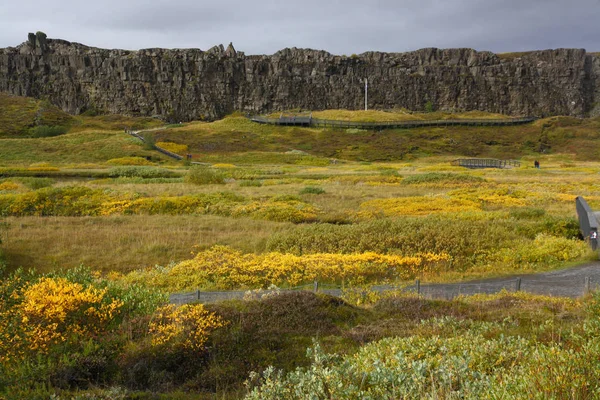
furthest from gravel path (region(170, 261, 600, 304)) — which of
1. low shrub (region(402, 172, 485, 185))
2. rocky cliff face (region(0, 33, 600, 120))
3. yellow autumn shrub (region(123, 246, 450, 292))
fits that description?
rocky cliff face (region(0, 33, 600, 120))

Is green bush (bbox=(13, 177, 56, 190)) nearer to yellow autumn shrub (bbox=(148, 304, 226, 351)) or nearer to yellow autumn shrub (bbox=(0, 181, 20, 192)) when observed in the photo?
yellow autumn shrub (bbox=(0, 181, 20, 192))

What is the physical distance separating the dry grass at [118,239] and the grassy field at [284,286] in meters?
0.11

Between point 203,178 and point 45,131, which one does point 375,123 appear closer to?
point 45,131

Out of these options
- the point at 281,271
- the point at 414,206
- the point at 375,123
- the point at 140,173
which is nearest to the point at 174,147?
the point at 140,173

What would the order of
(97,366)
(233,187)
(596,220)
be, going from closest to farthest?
(97,366) < (596,220) < (233,187)

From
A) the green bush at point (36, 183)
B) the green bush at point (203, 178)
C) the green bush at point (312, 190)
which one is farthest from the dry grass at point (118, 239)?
the green bush at point (203, 178)

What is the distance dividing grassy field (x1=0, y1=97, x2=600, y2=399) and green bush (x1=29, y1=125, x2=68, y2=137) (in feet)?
151

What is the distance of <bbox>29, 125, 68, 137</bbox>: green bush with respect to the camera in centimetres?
9131

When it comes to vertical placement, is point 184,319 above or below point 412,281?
above

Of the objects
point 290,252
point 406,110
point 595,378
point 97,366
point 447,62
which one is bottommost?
point 290,252

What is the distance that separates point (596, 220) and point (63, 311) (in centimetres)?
2118

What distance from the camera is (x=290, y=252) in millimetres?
20375

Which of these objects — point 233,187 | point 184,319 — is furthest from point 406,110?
point 184,319

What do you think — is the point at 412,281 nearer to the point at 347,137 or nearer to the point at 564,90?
the point at 347,137
